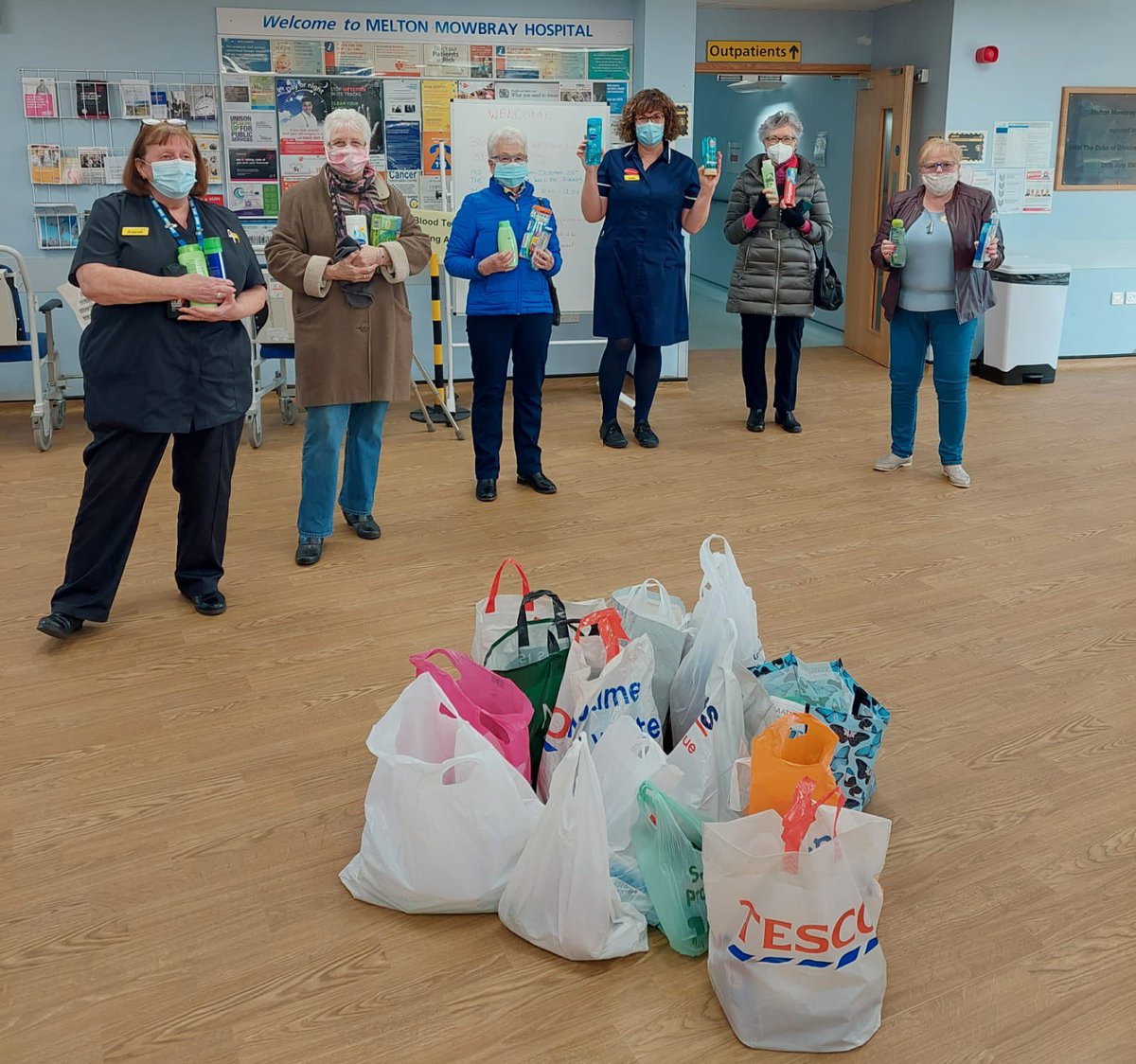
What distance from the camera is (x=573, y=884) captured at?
2.12m

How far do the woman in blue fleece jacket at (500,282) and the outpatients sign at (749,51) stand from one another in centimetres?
352

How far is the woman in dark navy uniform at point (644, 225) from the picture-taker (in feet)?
18.2

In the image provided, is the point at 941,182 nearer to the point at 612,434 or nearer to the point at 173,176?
the point at 612,434

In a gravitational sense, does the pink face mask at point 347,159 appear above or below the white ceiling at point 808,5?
below

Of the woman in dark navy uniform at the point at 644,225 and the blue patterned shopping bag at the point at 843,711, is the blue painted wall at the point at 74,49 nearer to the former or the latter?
the woman in dark navy uniform at the point at 644,225

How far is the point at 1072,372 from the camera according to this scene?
308 inches

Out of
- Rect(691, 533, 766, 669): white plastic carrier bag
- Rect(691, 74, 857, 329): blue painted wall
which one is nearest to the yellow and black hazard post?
Rect(691, 533, 766, 669): white plastic carrier bag

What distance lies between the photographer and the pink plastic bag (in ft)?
7.84

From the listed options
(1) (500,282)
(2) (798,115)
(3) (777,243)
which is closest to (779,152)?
(3) (777,243)

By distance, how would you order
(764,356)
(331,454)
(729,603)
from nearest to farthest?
(729,603) < (331,454) < (764,356)

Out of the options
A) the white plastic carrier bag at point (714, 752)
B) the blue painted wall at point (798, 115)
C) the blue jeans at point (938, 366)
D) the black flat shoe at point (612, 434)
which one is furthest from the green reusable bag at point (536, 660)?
the blue painted wall at point (798, 115)

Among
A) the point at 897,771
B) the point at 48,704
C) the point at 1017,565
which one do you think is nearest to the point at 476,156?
the point at 1017,565

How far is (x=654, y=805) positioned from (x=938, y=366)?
134 inches

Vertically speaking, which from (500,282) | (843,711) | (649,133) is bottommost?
(843,711)
